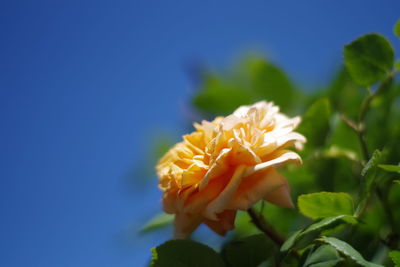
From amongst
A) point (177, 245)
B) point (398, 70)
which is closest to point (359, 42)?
point (398, 70)

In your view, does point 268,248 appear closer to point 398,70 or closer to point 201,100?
point 398,70

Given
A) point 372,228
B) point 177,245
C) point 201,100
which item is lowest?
point 372,228

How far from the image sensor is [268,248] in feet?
1.42

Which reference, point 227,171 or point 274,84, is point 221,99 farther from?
point 227,171

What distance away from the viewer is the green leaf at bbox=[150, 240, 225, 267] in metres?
0.40

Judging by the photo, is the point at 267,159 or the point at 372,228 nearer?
the point at 267,159

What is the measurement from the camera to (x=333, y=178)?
1.97 feet

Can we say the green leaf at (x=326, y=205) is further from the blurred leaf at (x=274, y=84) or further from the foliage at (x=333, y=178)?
the blurred leaf at (x=274, y=84)

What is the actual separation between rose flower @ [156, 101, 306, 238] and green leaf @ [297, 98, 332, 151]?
0.10m

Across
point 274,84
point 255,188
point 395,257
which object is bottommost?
point 395,257

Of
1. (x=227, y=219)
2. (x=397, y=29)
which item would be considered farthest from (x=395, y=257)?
(x=397, y=29)

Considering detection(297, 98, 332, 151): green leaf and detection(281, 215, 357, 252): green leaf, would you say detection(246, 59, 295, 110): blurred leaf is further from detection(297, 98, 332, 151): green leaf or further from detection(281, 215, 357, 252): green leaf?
detection(281, 215, 357, 252): green leaf

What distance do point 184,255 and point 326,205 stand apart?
137 millimetres

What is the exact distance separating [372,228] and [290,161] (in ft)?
0.71
